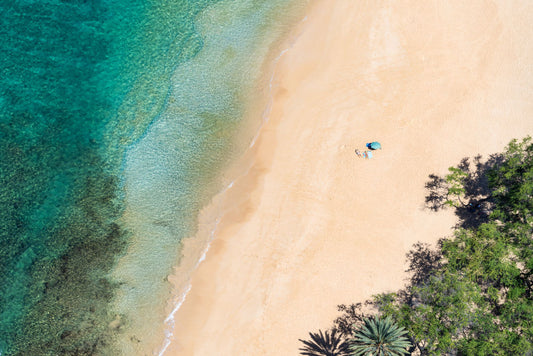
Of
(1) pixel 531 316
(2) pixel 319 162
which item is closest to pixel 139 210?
(2) pixel 319 162

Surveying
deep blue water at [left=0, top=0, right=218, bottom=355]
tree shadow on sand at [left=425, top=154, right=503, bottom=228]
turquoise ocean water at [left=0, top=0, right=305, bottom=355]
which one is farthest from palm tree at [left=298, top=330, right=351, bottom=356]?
deep blue water at [left=0, top=0, right=218, bottom=355]

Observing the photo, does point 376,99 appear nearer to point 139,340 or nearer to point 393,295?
point 393,295

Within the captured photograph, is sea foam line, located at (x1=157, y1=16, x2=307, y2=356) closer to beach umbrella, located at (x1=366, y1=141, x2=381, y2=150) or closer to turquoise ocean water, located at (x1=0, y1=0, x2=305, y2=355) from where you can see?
turquoise ocean water, located at (x1=0, y1=0, x2=305, y2=355)

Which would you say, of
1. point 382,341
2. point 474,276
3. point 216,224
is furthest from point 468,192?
point 216,224

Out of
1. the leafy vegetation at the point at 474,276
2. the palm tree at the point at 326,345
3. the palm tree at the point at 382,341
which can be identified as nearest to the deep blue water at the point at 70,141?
the palm tree at the point at 326,345

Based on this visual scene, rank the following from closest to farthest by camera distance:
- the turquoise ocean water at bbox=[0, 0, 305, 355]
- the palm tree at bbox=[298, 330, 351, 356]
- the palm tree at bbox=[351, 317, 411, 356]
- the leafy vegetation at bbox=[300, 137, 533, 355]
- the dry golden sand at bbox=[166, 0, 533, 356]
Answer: the palm tree at bbox=[351, 317, 411, 356]
the leafy vegetation at bbox=[300, 137, 533, 355]
the palm tree at bbox=[298, 330, 351, 356]
the dry golden sand at bbox=[166, 0, 533, 356]
the turquoise ocean water at bbox=[0, 0, 305, 355]

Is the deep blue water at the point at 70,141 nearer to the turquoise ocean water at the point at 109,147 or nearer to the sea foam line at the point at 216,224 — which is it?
the turquoise ocean water at the point at 109,147
